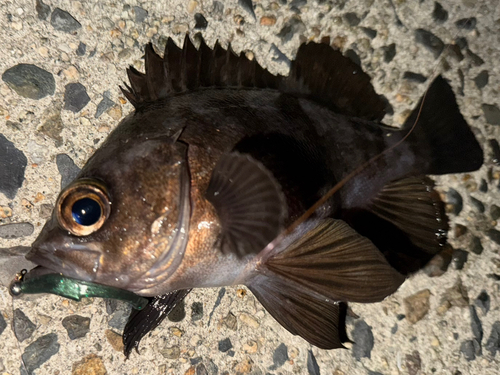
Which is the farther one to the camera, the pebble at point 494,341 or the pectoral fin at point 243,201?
the pebble at point 494,341

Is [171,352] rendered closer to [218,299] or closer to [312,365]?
[218,299]

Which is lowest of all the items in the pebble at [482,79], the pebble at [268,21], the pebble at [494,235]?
the pebble at [494,235]

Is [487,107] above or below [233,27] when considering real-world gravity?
above

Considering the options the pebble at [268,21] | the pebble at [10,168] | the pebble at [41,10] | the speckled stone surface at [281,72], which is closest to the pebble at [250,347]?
the speckled stone surface at [281,72]

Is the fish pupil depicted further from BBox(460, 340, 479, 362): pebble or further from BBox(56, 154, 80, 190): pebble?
BBox(460, 340, 479, 362): pebble

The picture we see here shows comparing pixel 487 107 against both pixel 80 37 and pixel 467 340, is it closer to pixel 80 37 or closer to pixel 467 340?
pixel 467 340

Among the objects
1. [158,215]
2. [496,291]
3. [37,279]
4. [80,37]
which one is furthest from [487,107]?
[37,279]

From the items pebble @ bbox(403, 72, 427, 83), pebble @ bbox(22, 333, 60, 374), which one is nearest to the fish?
pebble @ bbox(403, 72, 427, 83)

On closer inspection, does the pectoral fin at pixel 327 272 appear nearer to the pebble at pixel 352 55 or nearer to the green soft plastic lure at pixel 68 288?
the green soft plastic lure at pixel 68 288
